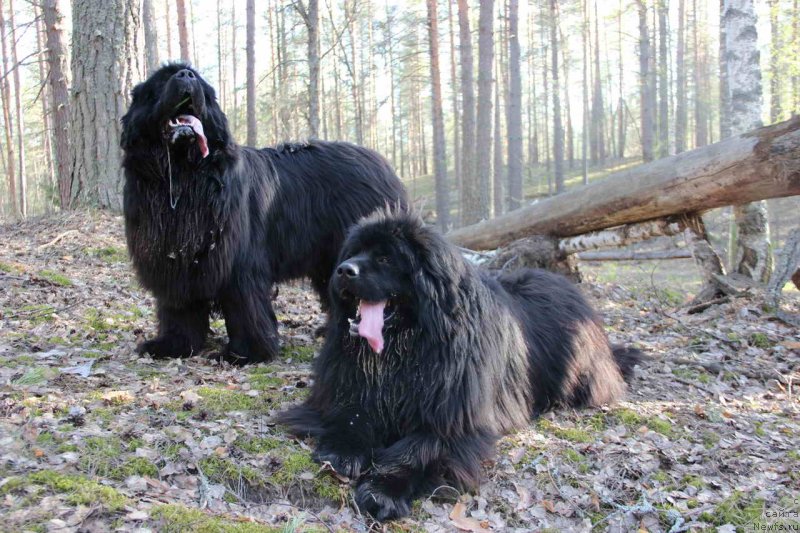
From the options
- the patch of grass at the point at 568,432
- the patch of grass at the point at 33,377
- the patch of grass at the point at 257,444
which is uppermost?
the patch of grass at the point at 33,377

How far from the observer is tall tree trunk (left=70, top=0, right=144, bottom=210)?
7.69 meters

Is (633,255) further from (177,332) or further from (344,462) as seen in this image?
(344,462)

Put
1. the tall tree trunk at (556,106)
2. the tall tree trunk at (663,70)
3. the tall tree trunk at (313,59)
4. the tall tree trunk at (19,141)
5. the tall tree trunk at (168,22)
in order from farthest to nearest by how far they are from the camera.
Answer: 1. the tall tree trunk at (663,70)
2. the tall tree trunk at (556,106)
3. the tall tree trunk at (168,22)
4. the tall tree trunk at (19,141)
5. the tall tree trunk at (313,59)

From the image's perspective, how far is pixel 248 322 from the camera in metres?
4.89

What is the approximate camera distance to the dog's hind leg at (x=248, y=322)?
486 centimetres

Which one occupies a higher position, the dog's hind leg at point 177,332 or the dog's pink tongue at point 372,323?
the dog's pink tongue at point 372,323

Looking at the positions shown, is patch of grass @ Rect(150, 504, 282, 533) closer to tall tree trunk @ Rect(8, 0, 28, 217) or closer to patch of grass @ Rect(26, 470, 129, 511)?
patch of grass @ Rect(26, 470, 129, 511)

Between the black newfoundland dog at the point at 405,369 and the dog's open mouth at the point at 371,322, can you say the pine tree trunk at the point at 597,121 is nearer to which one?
the black newfoundland dog at the point at 405,369

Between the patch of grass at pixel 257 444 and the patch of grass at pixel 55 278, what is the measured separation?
13.2ft

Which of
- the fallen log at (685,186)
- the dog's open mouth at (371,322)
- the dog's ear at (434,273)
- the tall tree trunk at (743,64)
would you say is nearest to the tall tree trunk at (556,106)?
the tall tree trunk at (743,64)

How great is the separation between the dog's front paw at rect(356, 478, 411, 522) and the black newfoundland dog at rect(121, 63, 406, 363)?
2.17 m

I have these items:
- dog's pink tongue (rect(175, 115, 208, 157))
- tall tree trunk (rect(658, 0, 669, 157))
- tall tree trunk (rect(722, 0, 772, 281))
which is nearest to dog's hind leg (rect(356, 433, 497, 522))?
dog's pink tongue (rect(175, 115, 208, 157))

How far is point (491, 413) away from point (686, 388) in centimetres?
228

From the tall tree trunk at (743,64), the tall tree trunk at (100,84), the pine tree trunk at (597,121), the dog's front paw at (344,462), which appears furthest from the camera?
the pine tree trunk at (597,121)
